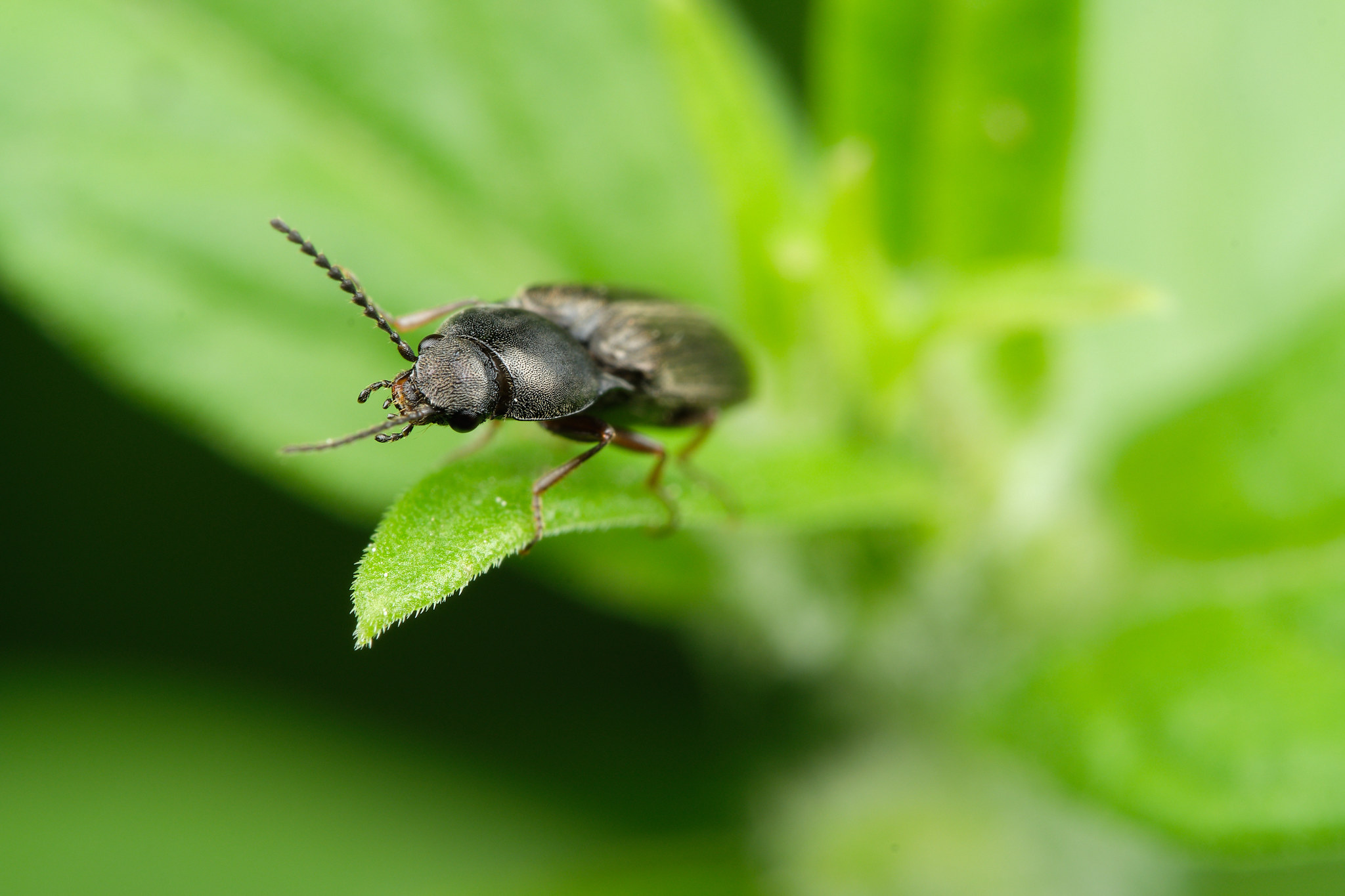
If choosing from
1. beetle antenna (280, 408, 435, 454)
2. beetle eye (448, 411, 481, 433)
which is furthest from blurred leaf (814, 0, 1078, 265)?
beetle antenna (280, 408, 435, 454)

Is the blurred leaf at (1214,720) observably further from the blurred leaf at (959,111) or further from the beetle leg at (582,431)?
the beetle leg at (582,431)

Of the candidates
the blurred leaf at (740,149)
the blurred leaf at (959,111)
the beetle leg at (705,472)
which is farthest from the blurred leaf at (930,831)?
the blurred leaf at (959,111)

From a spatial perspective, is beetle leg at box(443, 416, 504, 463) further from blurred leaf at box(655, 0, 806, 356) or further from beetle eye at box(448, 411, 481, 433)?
blurred leaf at box(655, 0, 806, 356)

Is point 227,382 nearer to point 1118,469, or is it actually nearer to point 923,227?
point 923,227

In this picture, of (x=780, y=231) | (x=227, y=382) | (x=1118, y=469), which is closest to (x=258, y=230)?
(x=227, y=382)

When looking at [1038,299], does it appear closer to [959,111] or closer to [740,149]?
[959,111]

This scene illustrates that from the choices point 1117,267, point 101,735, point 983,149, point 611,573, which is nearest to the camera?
point 983,149
